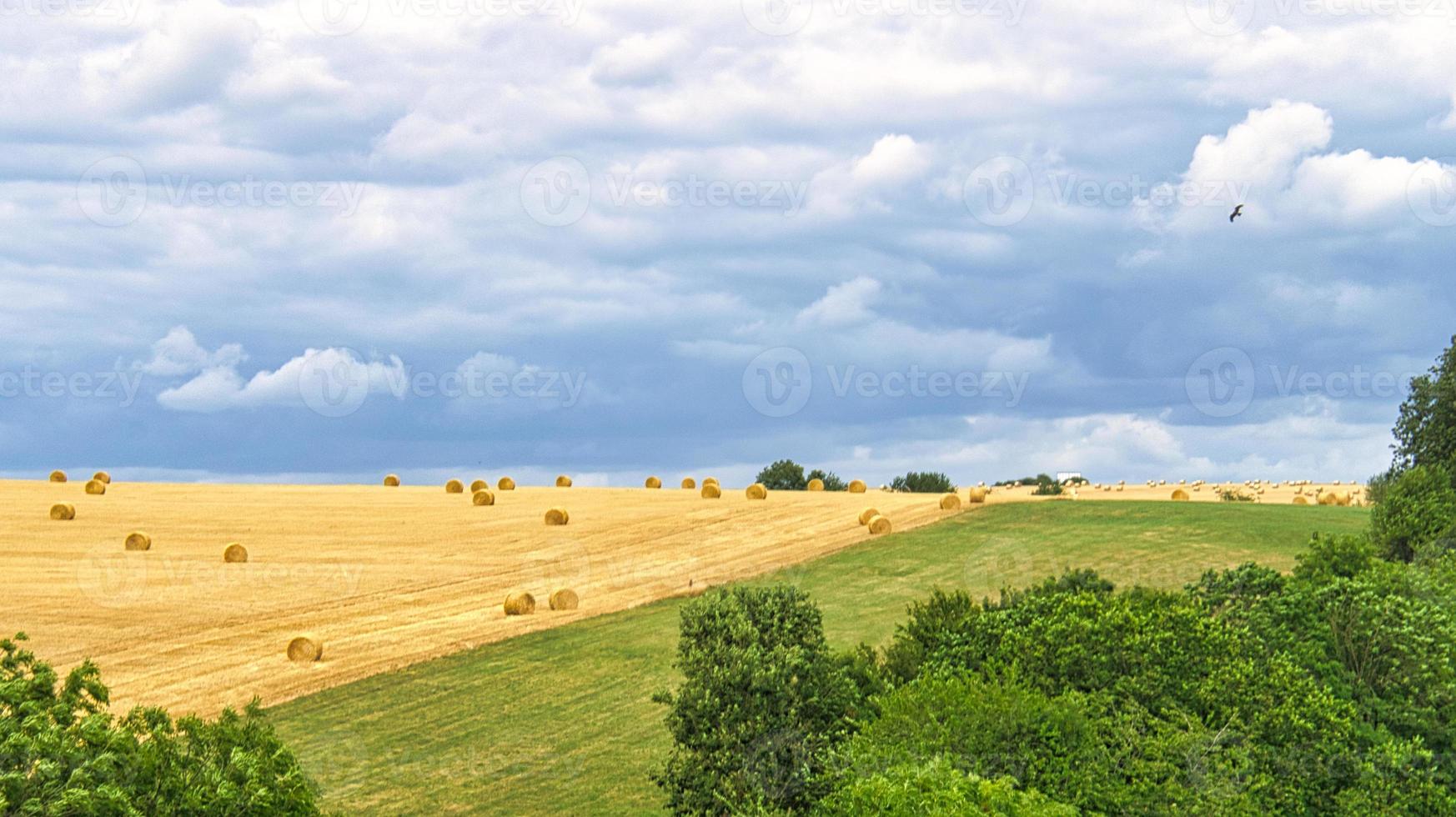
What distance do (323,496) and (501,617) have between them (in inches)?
1260

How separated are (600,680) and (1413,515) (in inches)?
1164

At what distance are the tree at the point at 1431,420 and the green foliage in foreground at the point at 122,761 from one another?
165 ft

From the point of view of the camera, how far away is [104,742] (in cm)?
1556

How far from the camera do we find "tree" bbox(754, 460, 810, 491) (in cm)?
8162

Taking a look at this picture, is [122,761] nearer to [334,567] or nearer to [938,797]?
[938,797]

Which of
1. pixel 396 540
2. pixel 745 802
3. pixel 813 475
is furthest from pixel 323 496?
pixel 745 802

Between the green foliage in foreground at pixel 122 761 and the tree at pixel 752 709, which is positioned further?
the tree at pixel 752 709

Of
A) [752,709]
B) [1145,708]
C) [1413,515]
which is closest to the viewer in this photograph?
[752,709]

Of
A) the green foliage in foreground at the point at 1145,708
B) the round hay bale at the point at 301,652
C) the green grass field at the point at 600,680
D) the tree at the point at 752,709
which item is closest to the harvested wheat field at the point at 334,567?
the round hay bale at the point at 301,652

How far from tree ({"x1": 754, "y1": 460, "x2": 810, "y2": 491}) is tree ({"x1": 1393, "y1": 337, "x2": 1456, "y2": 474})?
36.7 m

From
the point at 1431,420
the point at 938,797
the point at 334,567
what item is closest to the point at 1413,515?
the point at 1431,420

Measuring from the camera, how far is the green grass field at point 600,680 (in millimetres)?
28438

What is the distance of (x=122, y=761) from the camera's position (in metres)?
15.6

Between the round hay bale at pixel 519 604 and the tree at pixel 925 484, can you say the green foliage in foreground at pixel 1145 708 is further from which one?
the tree at pixel 925 484
